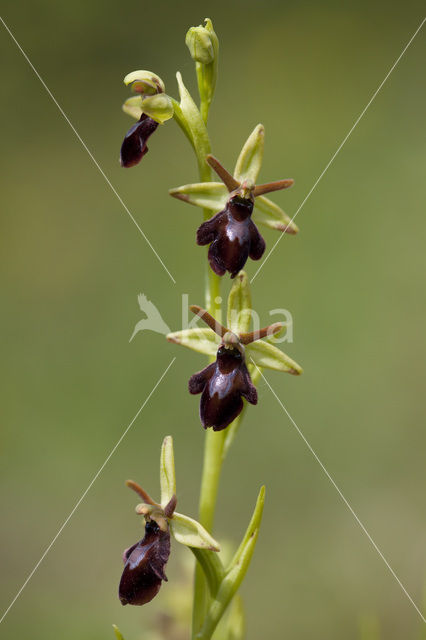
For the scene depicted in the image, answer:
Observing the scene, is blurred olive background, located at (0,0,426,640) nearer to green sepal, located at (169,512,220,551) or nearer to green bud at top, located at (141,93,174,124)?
green sepal, located at (169,512,220,551)

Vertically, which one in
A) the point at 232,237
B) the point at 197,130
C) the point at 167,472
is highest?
the point at 197,130

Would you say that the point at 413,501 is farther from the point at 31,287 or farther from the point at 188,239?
the point at 31,287

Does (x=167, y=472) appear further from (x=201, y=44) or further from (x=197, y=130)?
(x=201, y=44)

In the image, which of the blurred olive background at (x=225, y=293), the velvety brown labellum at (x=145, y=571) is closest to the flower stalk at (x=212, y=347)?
the velvety brown labellum at (x=145, y=571)

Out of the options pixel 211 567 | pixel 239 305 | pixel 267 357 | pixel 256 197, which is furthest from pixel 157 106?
pixel 211 567

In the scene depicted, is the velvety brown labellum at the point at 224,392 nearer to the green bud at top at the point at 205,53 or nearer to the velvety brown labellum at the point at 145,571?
the velvety brown labellum at the point at 145,571
